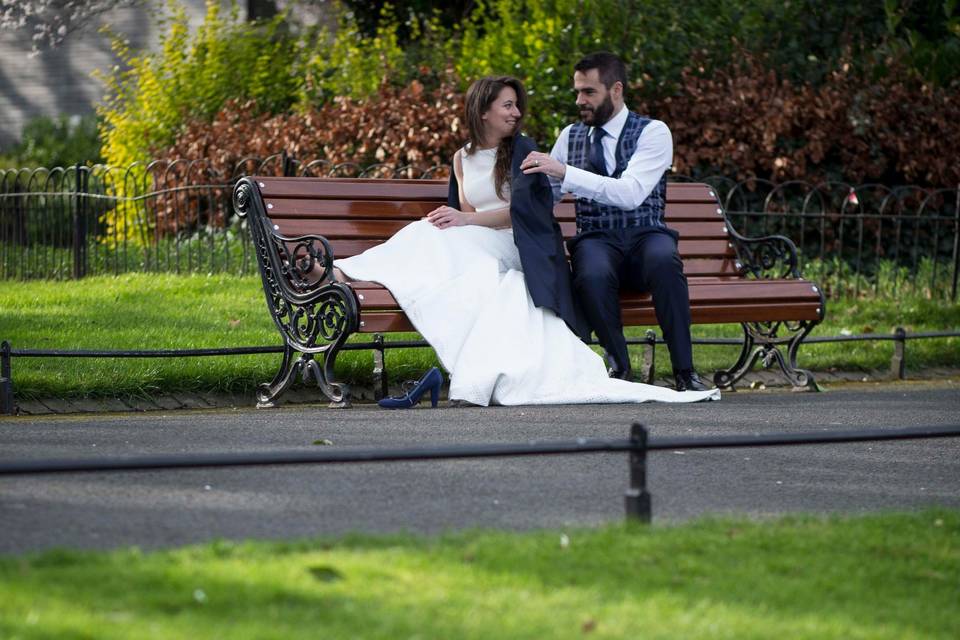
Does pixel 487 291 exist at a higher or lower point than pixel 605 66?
lower

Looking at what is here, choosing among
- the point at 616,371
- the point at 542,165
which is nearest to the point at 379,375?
the point at 616,371

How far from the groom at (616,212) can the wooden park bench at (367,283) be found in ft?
0.87

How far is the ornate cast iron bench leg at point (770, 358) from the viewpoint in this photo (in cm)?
868

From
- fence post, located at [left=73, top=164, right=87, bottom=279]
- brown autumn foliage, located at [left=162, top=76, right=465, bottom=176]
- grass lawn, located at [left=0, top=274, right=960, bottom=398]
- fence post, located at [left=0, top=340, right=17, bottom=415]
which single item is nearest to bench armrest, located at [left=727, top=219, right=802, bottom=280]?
grass lawn, located at [left=0, top=274, right=960, bottom=398]

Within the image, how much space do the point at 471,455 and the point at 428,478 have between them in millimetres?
1163

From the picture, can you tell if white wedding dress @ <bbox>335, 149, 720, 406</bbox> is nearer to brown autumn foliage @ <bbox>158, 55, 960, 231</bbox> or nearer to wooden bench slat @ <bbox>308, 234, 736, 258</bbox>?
wooden bench slat @ <bbox>308, 234, 736, 258</bbox>

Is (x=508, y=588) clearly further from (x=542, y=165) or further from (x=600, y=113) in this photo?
(x=600, y=113)

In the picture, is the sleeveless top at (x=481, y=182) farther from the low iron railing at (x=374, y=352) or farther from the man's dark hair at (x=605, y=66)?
the low iron railing at (x=374, y=352)

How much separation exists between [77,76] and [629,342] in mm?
17496

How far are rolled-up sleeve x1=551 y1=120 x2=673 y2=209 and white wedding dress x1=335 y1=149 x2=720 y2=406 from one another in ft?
1.86

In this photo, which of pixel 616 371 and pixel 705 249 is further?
pixel 705 249

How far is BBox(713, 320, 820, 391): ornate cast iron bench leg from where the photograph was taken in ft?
28.5

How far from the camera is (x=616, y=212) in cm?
802

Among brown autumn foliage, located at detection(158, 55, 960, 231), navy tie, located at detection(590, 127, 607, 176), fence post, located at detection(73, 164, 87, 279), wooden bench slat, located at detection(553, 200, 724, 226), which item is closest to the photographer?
navy tie, located at detection(590, 127, 607, 176)
